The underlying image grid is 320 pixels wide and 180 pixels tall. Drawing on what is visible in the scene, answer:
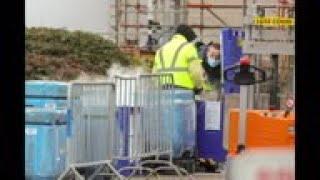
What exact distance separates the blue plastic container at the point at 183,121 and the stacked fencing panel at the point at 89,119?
3.01 feet

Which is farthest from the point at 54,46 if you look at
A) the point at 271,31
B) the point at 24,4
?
the point at 24,4

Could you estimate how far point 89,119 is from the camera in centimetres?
496

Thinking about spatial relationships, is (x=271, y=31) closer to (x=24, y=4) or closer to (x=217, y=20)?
(x=24, y=4)

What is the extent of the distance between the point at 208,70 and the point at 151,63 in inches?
22.5

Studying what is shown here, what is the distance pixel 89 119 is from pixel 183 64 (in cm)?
172

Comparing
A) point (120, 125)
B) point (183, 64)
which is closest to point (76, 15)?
point (183, 64)

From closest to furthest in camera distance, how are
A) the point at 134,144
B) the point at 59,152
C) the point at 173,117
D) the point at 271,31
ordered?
the point at 271,31 → the point at 59,152 → the point at 134,144 → the point at 173,117

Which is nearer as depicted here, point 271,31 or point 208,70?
point 271,31

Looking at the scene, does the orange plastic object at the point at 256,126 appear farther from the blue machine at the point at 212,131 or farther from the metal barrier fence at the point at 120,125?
the blue machine at the point at 212,131

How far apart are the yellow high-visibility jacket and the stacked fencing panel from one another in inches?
54.6

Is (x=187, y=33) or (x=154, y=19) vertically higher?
(x=154, y=19)

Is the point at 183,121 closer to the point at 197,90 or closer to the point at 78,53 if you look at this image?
the point at 197,90

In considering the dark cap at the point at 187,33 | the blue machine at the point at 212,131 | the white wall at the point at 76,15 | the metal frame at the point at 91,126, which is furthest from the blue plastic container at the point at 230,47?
the white wall at the point at 76,15
